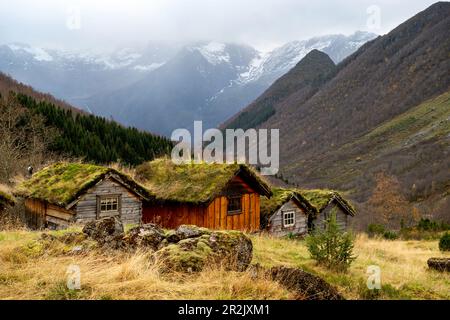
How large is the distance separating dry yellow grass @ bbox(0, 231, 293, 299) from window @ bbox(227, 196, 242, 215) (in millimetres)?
15601

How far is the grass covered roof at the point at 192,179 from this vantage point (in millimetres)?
21969

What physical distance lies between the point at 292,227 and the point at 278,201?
7.27ft

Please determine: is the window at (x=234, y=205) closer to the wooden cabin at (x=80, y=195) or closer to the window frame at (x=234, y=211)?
the window frame at (x=234, y=211)

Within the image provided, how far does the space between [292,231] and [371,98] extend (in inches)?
5678

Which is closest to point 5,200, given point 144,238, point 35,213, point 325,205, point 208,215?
point 35,213

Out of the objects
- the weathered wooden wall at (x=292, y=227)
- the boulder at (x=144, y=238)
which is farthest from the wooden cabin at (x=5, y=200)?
the weathered wooden wall at (x=292, y=227)

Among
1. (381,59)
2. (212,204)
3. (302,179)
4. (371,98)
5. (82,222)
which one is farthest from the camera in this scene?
(381,59)

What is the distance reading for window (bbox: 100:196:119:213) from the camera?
70.3 ft

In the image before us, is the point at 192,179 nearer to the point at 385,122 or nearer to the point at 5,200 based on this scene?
the point at 5,200

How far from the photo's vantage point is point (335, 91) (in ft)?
609

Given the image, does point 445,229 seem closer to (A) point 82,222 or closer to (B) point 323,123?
(A) point 82,222

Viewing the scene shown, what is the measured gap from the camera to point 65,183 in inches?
839

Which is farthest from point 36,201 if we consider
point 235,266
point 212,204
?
point 235,266

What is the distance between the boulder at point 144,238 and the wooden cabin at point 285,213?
18309 millimetres
